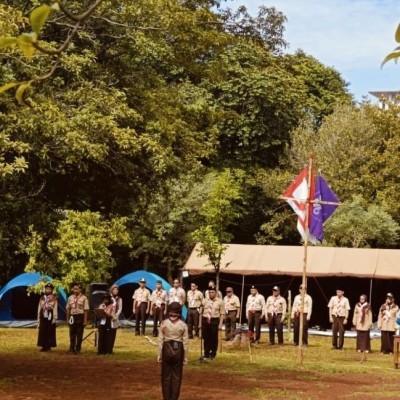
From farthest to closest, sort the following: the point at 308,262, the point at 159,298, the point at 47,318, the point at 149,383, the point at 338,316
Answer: the point at 308,262 → the point at 159,298 → the point at 338,316 → the point at 47,318 → the point at 149,383

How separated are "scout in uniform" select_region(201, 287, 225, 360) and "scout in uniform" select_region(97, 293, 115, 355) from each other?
2.07m

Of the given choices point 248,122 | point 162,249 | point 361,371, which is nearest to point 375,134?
point 248,122

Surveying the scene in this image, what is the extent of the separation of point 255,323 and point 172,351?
1245 cm

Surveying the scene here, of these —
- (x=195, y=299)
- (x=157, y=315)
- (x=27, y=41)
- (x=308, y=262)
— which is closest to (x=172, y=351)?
(x=27, y=41)

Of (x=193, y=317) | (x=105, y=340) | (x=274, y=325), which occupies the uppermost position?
(x=193, y=317)

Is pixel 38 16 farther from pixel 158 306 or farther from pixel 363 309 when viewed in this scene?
pixel 158 306

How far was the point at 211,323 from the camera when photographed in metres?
17.2

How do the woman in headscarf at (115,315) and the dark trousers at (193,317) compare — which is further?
the dark trousers at (193,317)

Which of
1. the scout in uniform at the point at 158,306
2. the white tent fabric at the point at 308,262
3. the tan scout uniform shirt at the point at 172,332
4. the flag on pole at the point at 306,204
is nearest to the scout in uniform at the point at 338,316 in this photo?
the white tent fabric at the point at 308,262

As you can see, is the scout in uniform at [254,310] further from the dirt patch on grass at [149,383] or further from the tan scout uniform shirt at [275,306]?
the dirt patch on grass at [149,383]

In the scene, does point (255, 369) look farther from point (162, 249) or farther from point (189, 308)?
point (162, 249)

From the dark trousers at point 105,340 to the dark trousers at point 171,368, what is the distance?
740 cm

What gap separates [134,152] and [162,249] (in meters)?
21.9

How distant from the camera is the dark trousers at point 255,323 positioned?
73.9 feet
